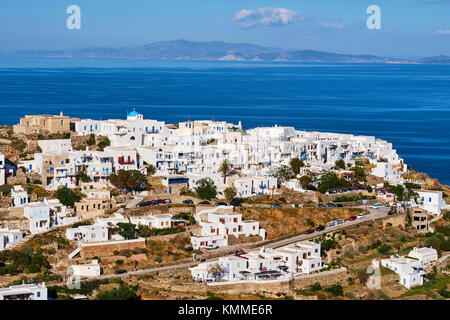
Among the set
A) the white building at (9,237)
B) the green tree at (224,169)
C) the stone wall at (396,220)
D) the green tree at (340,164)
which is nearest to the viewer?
the white building at (9,237)

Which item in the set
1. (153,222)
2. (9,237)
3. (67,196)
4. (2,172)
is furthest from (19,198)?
(153,222)

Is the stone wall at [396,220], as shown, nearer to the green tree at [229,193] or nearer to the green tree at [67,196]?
the green tree at [229,193]

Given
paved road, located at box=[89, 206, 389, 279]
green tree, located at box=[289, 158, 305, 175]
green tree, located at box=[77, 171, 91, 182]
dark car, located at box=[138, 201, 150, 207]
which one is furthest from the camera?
green tree, located at box=[289, 158, 305, 175]

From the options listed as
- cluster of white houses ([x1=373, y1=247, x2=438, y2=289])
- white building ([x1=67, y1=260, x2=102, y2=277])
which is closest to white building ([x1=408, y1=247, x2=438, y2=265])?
cluster of white houses ([x1=373, y1=247, x2=438, y2=289])

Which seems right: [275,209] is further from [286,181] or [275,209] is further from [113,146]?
[113,146]

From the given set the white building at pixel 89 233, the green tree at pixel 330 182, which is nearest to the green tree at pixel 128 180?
the white building at pixel 89 233

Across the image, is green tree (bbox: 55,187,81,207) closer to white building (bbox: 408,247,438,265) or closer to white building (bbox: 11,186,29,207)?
white building (bbox: 11,186,29,207)

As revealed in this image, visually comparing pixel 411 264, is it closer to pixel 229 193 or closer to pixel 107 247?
pixel 229 193
